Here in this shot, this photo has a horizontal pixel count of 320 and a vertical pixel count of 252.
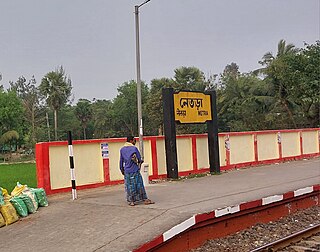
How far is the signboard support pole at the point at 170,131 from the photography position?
1542cm

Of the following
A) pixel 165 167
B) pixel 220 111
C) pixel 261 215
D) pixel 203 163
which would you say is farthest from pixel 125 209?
pixel 220 111

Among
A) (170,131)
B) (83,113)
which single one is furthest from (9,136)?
(170,131)

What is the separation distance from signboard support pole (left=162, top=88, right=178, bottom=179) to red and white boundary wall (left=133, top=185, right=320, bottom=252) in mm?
4509

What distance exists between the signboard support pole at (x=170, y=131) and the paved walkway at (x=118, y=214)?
676 millimetres

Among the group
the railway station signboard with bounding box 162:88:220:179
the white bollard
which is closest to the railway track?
the white bollard

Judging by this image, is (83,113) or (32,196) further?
(83,113)

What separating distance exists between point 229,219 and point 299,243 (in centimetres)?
139

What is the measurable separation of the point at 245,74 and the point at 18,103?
1129 inches

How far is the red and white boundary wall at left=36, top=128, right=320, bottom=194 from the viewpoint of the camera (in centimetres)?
1249

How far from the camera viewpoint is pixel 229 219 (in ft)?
31.7

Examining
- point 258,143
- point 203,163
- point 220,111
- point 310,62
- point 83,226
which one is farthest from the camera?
point 220,111

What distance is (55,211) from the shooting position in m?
10.2

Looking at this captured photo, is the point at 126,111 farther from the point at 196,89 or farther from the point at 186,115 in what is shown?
the point at 186,115

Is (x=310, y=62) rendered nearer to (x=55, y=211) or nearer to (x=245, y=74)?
(x=245, y=74)
